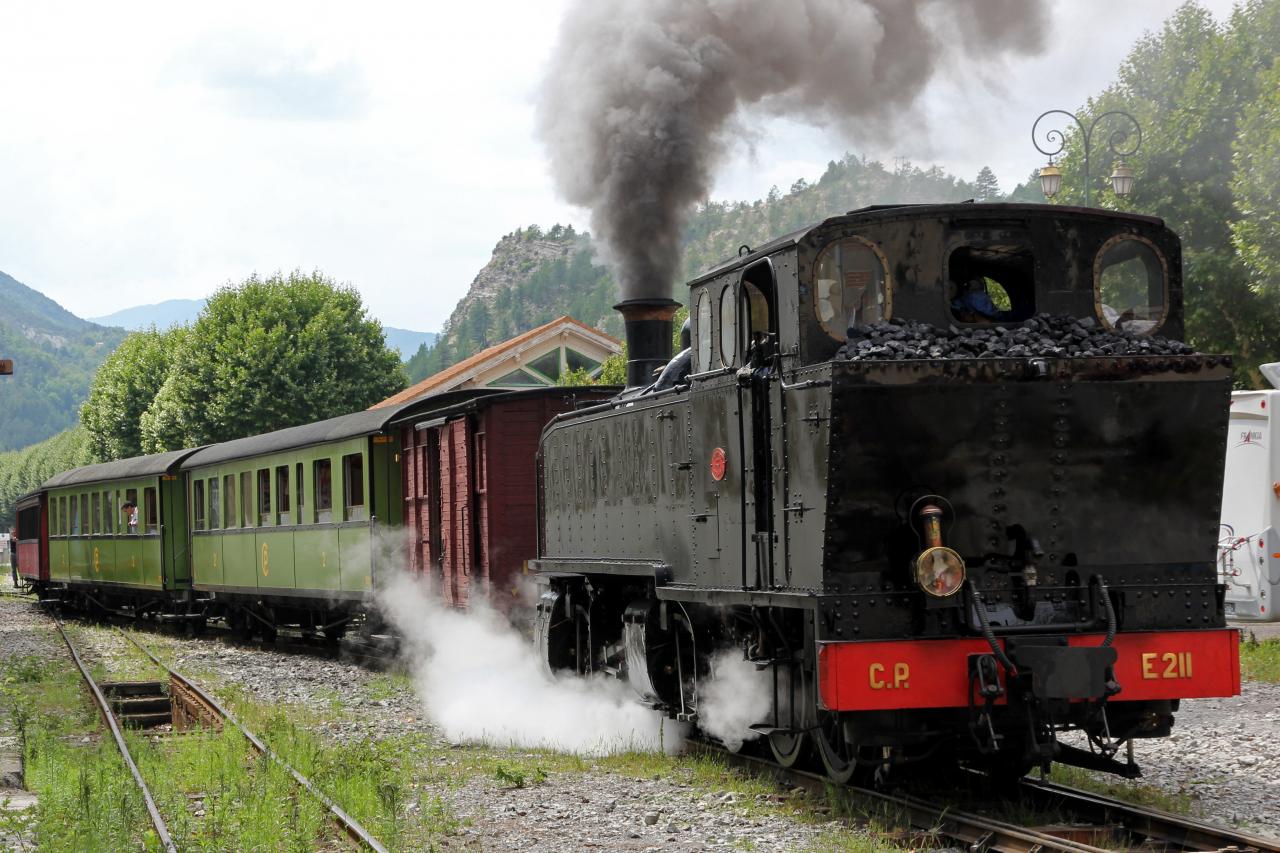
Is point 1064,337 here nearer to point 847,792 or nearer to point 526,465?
point 847,792

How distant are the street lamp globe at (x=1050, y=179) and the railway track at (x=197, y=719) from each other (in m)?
13.8

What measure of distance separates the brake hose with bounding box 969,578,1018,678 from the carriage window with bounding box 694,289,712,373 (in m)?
2.32

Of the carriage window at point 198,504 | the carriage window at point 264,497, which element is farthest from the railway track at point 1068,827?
the carriage window at point 198,504

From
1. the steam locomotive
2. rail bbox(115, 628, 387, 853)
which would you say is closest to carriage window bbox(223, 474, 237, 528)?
rail bbox(115, 628, 387, 853)

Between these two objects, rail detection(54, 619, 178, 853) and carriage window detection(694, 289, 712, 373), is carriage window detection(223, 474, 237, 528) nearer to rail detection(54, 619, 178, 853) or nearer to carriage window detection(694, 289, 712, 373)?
rail detection(54, 619, 178, 853)

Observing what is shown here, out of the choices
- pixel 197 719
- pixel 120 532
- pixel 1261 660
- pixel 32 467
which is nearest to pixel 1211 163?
pixel 1261 660

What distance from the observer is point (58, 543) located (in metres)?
34.9

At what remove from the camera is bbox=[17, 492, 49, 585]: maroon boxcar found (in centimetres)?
3672

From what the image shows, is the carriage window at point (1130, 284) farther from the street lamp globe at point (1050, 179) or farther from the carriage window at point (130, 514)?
the carriage window at point (130, 514)

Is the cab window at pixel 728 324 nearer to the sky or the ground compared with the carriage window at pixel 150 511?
nearer to the sky

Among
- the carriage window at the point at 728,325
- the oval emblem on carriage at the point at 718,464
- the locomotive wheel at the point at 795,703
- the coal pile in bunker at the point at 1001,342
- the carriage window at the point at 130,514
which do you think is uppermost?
the carriage window at the point at 728,325

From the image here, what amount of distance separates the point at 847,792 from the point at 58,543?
99.2ft

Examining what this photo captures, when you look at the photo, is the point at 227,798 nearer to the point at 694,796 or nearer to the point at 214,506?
the point at 694,796

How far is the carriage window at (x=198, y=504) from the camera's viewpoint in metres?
25.3
